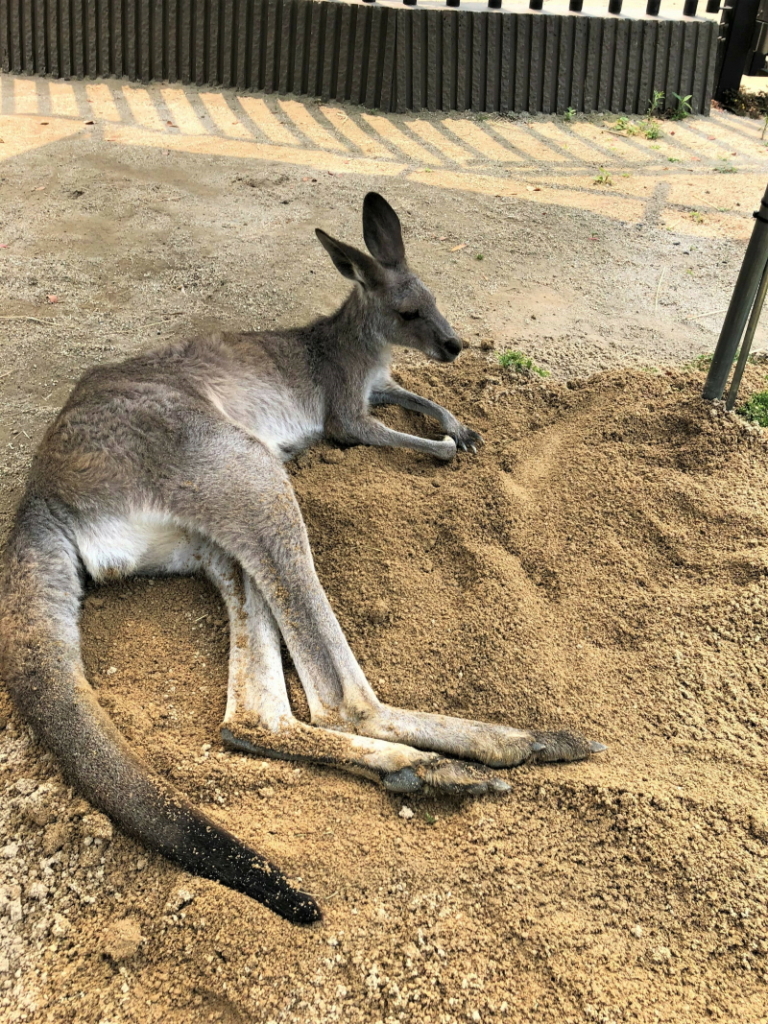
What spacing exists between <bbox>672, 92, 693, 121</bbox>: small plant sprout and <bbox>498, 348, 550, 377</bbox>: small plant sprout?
494 cm

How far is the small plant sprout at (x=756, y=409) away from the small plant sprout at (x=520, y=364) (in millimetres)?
939

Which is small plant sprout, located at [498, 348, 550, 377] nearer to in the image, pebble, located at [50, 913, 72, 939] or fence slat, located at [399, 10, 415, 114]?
pebble, located at [50, 913, 72, 939]

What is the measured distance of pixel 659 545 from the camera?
2773mm

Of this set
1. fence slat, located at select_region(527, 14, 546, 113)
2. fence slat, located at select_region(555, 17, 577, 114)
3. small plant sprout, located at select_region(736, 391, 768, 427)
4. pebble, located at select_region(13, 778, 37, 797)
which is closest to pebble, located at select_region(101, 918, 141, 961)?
pebble, located at select_region(13, 778, 37, 797)

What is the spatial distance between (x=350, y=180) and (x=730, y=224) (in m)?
2.82

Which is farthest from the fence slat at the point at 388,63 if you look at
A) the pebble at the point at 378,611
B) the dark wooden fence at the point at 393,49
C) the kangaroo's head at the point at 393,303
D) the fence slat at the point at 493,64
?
the pebble at the point at 378,611

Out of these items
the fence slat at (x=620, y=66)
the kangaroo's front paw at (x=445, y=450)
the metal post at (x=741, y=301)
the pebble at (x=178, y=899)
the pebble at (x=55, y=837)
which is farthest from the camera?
the fence slat at (x=620, y=66)

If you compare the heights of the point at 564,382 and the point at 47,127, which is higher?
the point at 47,127

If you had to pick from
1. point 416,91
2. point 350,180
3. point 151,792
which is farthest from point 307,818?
point 416,91

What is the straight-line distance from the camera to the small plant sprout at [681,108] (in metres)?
7.27

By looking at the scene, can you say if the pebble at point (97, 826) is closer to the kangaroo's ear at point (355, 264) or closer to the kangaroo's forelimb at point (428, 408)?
the kangaroo's forelimb at point (428, 408)

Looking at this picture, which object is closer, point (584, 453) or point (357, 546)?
point (357, 546)

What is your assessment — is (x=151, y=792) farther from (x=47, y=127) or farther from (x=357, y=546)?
(x=47, y=127)

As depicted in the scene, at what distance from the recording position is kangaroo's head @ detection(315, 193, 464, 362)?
361 cm
